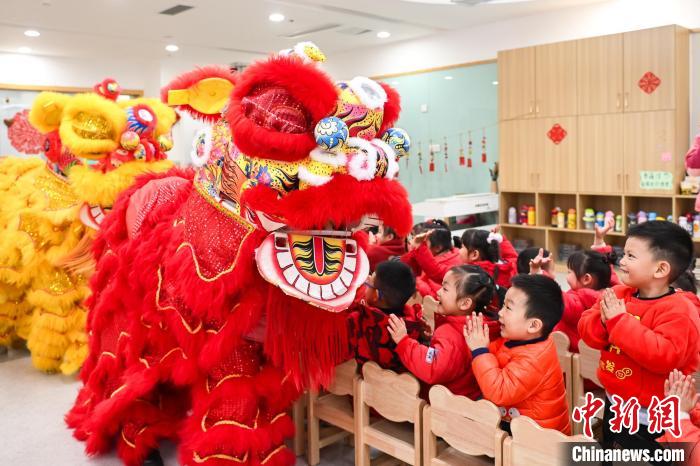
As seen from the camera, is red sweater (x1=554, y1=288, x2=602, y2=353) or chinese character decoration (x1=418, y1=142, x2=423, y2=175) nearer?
red sweater (x1=554, y1=288, x2=602, y2=353)

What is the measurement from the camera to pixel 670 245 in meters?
1.70

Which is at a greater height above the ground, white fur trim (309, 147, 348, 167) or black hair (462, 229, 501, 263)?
white fur trim (309, 147, 348, 167)

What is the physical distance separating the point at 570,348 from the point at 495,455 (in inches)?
34.3

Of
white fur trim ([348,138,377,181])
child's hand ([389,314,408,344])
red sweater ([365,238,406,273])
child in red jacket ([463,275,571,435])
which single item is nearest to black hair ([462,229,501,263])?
red sweater ([365,238,406,273])

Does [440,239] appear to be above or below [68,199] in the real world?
below

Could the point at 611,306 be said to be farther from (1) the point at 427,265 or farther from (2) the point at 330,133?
(1) the point at 427,265

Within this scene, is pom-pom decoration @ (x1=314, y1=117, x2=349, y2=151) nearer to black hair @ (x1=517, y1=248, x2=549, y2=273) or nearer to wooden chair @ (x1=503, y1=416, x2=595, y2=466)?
wooden chair @ (x1=503, y1=416, x2=595, y2=466)

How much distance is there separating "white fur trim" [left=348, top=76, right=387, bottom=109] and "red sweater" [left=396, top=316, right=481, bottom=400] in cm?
71

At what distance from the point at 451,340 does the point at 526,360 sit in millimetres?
265

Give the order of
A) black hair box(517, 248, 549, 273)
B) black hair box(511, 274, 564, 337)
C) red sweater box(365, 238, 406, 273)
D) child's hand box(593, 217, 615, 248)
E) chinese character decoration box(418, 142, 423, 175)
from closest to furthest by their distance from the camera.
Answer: black hair box(511, 274, 564, 337) → child's hand box(593, 217, 615, 248) → black hair box(517, 248, 549, 273) → red sweater box(365, 238, 406, 273) → chinese character decoration box(418, 142, 423, 175)

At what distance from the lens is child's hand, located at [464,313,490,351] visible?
6.12ft

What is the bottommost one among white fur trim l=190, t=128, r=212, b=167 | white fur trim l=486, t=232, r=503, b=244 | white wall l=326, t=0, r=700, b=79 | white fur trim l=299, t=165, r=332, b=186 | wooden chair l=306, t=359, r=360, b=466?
wooden chair l=306, t=359, r=360, b=466

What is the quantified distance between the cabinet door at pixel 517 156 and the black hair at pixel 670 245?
4.96 metres

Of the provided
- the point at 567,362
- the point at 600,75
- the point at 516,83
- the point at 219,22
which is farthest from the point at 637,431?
the point at 219,22
